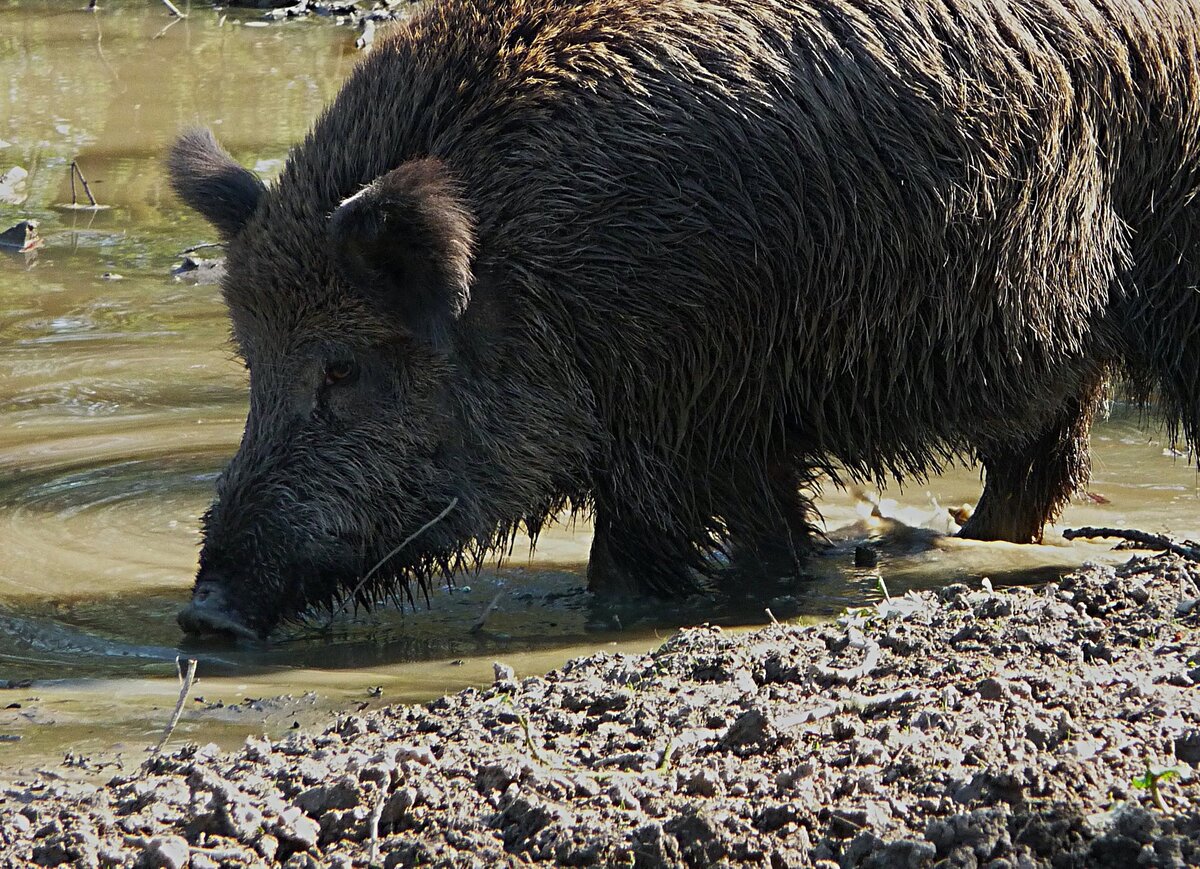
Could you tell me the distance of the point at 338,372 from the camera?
18.9ft

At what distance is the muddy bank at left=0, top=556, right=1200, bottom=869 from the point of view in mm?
3098

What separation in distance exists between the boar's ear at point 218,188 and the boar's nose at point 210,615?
4.57ft

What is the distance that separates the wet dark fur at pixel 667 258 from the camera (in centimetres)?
561

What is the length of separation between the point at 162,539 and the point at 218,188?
1.39 meters

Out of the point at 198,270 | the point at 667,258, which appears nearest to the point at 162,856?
the point at 667,258

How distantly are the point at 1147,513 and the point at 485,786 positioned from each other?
14.3ft

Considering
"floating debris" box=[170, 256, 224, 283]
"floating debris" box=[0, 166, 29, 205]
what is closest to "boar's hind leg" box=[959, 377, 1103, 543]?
"floating debris" box=[170, 256, 224, 283]

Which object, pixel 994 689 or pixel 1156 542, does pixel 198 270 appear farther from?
pixel 994 689

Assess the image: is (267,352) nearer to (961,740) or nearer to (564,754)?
(564,754)

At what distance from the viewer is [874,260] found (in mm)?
5719

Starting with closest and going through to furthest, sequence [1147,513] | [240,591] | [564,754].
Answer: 1. [564,754]
2. [240,591]
3. [1147,513]

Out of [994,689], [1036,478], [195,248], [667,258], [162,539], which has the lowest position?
[162,539]

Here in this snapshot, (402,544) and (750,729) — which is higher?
(750,729)

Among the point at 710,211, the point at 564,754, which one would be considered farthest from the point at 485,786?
the point at 710,211
